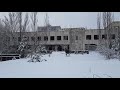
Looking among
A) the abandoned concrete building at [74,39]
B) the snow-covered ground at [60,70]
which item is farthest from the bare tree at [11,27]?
the abandoned concrete building at [74,39]

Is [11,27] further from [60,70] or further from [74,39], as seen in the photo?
[74,39]

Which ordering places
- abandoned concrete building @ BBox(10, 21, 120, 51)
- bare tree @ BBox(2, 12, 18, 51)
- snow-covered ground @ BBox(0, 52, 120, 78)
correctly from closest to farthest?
snow-covered ground @ BBox(0, 52, 120, 78) → bare tree @ BBox(2, 12, 18, 51) → abandoned concrete building @ BBox(10, 21, 120, 51)

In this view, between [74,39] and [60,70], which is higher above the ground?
[74,39]

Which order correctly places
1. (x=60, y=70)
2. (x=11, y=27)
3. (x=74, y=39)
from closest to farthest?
1. (x=60, y=70)
2. (x=11, y=27)
3. (x=74, y=39)

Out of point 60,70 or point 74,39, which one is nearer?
point 60,70

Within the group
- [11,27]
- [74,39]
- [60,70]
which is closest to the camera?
[60,70]

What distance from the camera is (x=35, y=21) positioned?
840 inches

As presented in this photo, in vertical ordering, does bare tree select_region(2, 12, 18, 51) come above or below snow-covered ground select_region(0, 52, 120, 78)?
above

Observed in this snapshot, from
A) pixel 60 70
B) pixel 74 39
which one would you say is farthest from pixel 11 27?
pixel 74 39

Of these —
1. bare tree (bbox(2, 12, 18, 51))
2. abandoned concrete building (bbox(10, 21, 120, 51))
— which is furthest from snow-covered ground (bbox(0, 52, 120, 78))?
abandoned concrete building (bbox(10, 21, 120, 51))

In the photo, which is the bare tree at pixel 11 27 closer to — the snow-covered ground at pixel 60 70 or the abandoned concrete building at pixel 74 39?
the snow-covered ground at pixel 60 70

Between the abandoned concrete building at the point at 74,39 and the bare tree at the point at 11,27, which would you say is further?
the abandoned concrete building at the point at 74,39

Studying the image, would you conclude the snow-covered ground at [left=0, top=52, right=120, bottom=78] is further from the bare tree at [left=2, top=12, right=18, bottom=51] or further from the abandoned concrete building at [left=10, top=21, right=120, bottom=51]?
the abandoned concrete building at [left=10, top=21, right=120, bottom=51]
